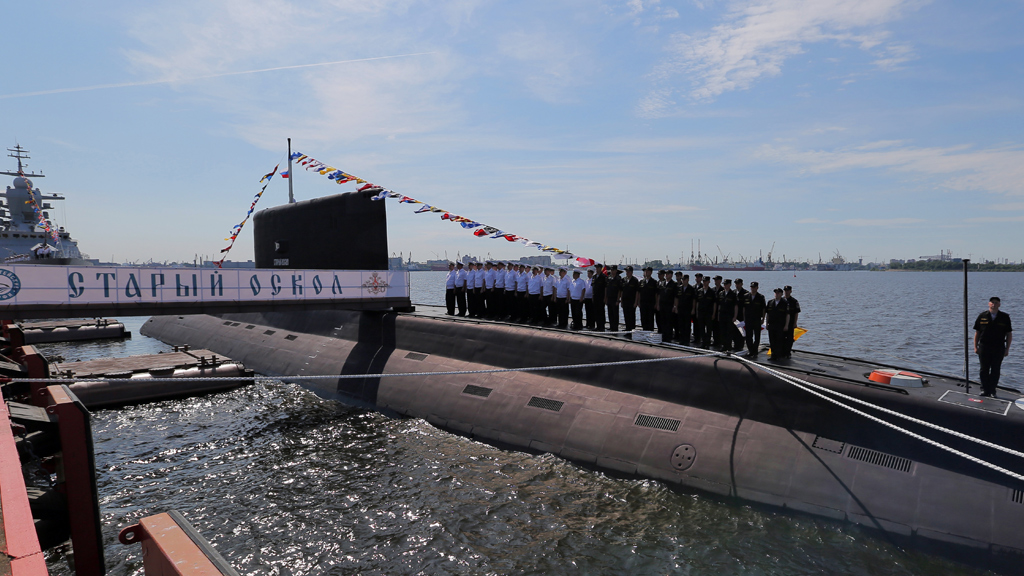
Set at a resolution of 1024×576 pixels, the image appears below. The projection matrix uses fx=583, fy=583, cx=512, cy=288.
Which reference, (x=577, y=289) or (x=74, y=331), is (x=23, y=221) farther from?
(x=577, y=289)

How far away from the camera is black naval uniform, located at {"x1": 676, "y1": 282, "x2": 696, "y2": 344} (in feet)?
36.6

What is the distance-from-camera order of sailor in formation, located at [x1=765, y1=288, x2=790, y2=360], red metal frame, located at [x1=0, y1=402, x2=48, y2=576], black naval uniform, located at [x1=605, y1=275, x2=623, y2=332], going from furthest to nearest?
black naval uniform, located at [x1=605, y1=275, x2=623, y2=332]
sailor in formation, located at [x1=765, y1=288, x2=790, y2=360]
red metal frame, located at [x1=0, y1=402, x2=48, y2=576]

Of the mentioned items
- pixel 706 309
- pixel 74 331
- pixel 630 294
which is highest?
pixel 630 294

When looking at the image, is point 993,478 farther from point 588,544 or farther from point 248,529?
point 248,529

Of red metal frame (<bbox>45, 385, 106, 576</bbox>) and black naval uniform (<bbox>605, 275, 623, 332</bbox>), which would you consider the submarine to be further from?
red metal frame (<bbox>45, 385, 106, 576</bbox>)

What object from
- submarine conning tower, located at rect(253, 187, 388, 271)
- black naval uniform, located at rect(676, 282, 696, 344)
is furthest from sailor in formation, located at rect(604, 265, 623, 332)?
submarine conning tower, located at rect(253, 187, 388, 271)

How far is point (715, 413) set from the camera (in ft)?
28.9

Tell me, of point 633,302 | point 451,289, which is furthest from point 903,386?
point 451,289

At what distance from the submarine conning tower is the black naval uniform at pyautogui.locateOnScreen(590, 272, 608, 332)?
5.38 metres

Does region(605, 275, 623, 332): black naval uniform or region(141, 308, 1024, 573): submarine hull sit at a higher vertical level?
region(605, 275, 623, 332): black naval uniform

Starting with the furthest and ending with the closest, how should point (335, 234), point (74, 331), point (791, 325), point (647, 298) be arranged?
point (74, 331) → point (335, 234) → point (647, 298) → point (791, 325)

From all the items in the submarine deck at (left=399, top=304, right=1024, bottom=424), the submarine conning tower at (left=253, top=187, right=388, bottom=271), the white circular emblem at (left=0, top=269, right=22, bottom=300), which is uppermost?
the submarine conning tower at (left=253, top=187, right=388, bottom=271)

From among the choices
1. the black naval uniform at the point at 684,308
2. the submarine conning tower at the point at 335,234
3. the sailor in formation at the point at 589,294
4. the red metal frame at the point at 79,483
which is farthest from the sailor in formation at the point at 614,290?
the red metal frame at the point at 79,483

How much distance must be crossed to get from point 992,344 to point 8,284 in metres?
15.5
